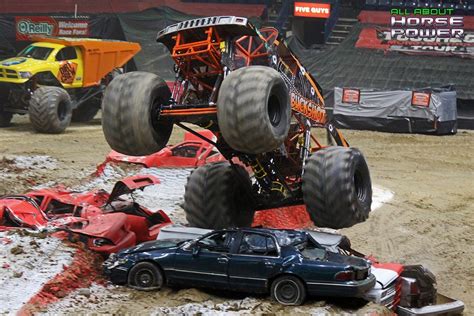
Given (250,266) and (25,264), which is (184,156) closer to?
(25,264)

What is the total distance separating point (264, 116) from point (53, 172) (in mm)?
9891

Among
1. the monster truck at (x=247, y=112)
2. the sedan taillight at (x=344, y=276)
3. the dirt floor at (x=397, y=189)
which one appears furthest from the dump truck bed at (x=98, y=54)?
the sedan taillight at (x=344, y=276)

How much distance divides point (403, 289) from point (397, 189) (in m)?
8.50

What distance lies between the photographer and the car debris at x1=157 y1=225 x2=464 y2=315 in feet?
30.7

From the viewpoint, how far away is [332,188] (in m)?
10.1

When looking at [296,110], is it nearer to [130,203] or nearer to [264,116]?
[264,116]

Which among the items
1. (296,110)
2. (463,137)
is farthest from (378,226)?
(463,137)

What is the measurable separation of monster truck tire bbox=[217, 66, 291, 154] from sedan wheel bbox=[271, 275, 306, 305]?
5.16ft

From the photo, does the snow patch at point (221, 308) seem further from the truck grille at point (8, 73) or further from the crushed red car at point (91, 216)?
the truck grille at point (8, 73)

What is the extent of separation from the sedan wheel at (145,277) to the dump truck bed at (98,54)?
15.5 meters

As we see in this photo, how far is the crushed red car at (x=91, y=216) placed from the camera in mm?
10766

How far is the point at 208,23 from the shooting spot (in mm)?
9773

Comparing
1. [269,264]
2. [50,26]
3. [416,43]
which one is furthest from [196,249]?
[50,26]

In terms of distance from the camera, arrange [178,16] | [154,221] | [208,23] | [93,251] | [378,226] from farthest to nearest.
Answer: [178,16] < [378,226] < [154,221] < [93,251] < [208,23]
